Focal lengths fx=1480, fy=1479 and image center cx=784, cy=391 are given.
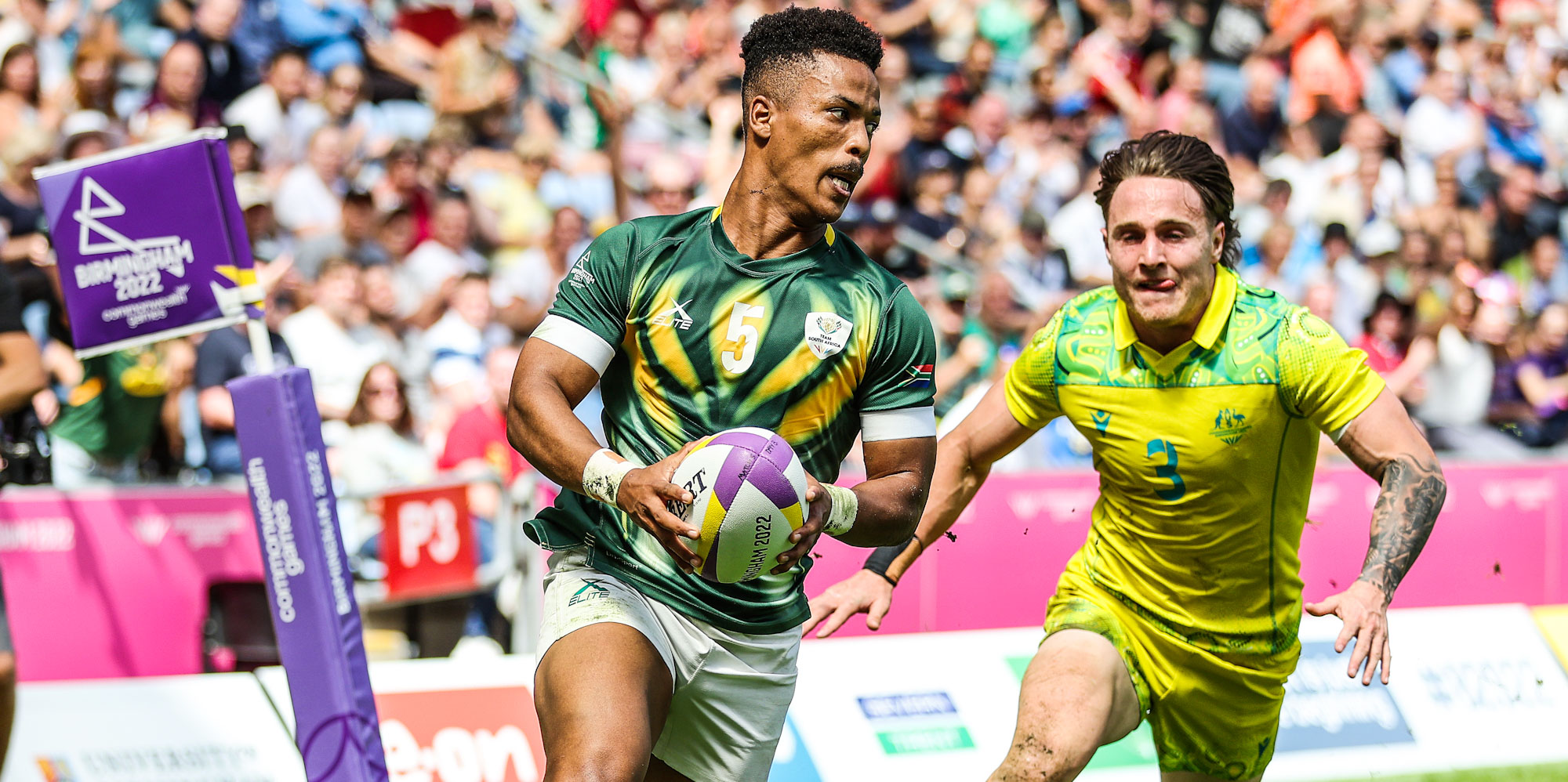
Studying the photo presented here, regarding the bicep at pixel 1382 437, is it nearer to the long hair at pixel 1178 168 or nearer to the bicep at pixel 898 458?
the long hair at pixel 1178 168

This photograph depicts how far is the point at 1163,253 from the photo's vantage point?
4.42m

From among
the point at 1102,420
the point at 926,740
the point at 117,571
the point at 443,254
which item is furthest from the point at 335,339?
the point at 1102,420

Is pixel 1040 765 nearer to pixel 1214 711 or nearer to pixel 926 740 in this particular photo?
pixel 1214 711

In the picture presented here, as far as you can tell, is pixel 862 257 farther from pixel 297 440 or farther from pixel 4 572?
pixel 4 572

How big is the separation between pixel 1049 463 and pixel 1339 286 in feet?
14.4

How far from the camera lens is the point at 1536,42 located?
55.5 ft

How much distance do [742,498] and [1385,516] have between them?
1.93 metres

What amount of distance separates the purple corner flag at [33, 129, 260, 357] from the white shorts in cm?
201

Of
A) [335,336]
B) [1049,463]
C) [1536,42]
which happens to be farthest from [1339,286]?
[335,336]

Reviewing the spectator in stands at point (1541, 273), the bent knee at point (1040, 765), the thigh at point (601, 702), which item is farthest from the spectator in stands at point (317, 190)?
the spectator in stands at point (1541, 273)

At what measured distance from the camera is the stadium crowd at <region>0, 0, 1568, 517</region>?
330 inches

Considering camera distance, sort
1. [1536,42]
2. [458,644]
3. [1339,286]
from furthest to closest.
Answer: [1536,42] → [1339,286] → [458,644]

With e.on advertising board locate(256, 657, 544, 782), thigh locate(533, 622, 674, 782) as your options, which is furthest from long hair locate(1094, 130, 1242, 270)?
e.on advertising board locate(256, 657, 544, 782)

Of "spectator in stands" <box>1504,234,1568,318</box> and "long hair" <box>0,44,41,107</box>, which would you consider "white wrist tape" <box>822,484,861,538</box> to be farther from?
"spectator in stands" <box>1504,234,1568,318</box>
